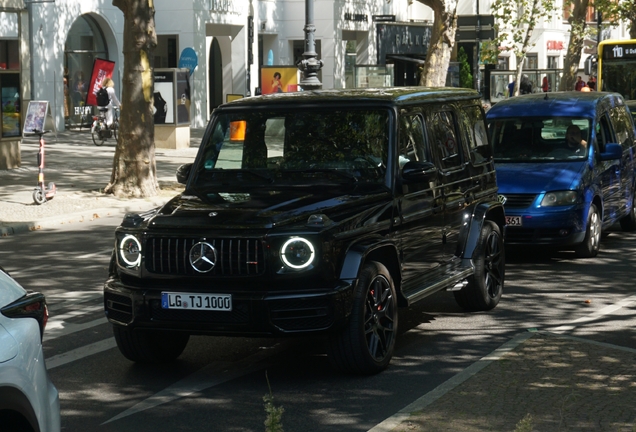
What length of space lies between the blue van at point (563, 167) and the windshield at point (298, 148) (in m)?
4.56

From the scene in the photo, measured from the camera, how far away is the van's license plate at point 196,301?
7.09m

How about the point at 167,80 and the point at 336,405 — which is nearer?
the point at 336,405

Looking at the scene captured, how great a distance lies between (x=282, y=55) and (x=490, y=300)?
130 ft

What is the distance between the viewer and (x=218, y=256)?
7105mm

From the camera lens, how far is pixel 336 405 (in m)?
6.85

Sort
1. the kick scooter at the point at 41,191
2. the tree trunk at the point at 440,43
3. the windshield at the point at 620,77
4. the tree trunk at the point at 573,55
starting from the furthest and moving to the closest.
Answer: the tree trunk at the point at 573,55
the tree trunk at the point at 440,43
the windshield at the point at 620,77
the kick scooter at the point at 41,191

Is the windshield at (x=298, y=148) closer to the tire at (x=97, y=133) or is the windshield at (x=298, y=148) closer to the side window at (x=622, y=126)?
the side window at (x=622, y=126)

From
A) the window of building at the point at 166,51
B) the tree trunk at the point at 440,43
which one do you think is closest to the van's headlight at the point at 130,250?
the tree trunk at the point at 440,43

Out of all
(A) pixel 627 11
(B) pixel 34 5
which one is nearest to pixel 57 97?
(B) pixel 34 5

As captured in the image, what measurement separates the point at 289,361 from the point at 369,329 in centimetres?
86

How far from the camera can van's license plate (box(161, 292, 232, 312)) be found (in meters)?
7.09

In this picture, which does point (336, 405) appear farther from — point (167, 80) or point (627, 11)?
point (627, 11)

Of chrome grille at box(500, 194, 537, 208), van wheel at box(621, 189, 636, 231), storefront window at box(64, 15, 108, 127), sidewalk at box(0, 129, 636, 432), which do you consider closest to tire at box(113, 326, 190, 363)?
sidewalk at box(0, 129, 636, 432)

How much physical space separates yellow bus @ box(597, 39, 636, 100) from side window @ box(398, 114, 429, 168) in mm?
20436
